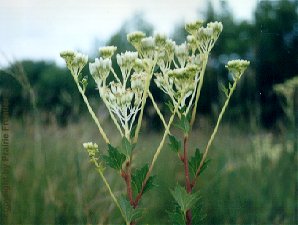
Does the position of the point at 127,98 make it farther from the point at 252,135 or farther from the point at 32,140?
the point at 252,135

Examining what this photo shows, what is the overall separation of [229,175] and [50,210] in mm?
1601

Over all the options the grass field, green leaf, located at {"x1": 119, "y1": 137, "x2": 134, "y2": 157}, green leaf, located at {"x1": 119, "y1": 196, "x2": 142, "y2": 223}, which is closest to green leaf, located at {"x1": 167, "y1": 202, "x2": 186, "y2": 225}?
green leaf, located at {"x1": 119, "y1": 196, "x2": 142, "y2": 223}

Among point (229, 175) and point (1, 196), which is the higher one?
point (1, 196)

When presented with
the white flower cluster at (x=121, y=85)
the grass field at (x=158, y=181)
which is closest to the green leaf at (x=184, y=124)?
the white flower cluster at (x=121, y=85)

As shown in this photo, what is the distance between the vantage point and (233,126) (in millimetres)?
4559

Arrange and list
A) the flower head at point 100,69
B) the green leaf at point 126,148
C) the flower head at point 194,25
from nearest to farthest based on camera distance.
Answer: the green leaf at point 126,148, the flower head at point 100,69, the flower head at point 194,25

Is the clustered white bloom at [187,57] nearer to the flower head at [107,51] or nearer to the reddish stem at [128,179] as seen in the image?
the flower head at [107,51]

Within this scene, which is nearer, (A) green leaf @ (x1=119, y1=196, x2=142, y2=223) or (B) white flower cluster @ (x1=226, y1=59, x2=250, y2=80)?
(A) green leaf @ (x1=119, y1=196, x2=142, y2=223)

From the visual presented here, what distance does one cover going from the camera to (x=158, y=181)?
3650 millimetres

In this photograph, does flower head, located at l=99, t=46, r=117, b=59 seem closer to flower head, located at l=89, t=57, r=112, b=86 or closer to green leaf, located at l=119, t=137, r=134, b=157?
flower head, located at l=89, t=57, r=112, b=86

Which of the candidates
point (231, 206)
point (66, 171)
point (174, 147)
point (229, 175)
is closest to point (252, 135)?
point (229, 175)

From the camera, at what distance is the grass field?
9.05ft

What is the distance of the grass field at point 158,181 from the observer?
→ 276 centimetres

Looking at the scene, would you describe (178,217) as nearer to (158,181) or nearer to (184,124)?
(184,124)
